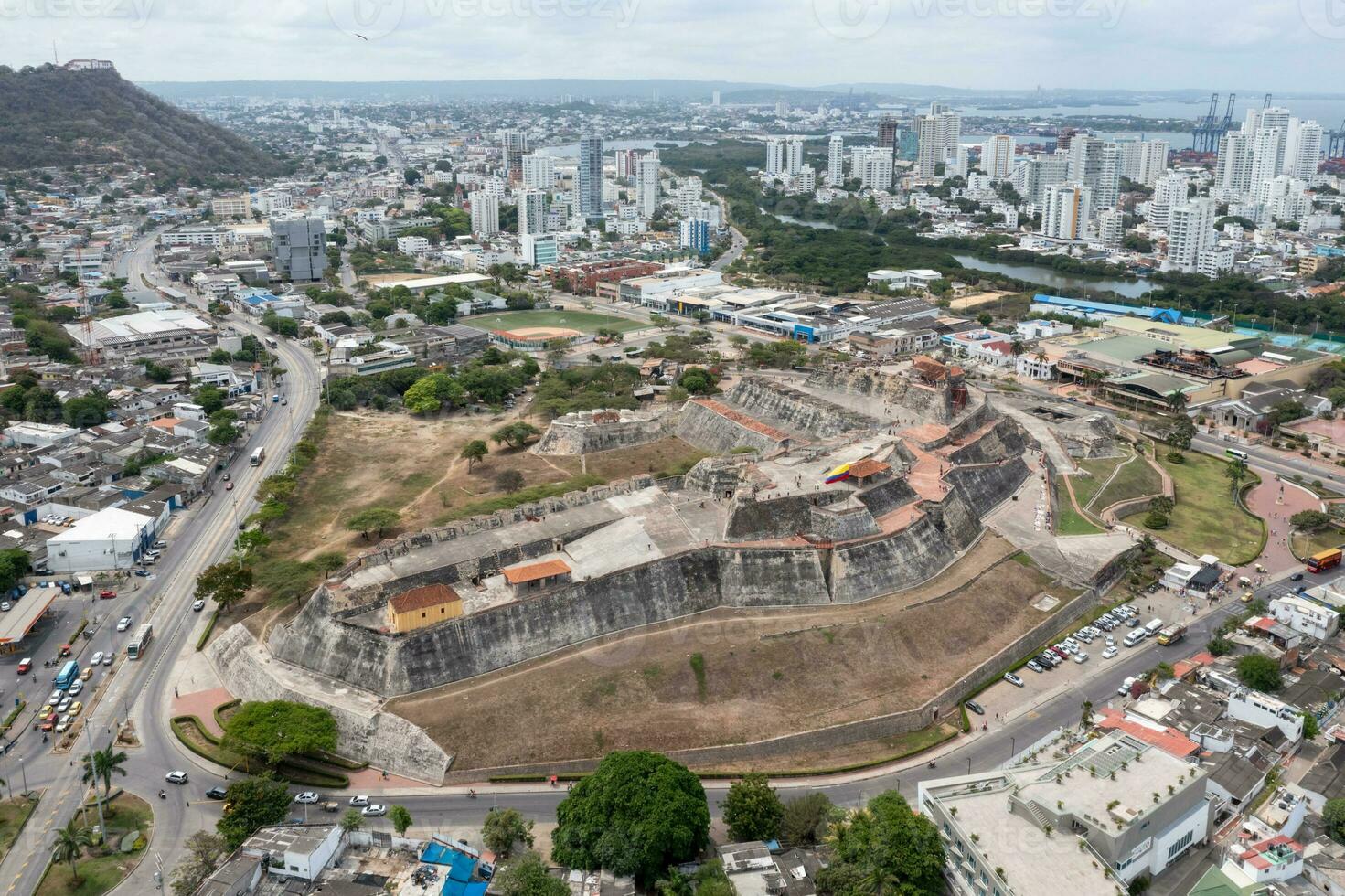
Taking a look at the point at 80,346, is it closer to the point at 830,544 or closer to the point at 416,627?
the point at 416,627

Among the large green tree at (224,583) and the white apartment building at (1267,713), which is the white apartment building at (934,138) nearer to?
the white apartment building at (1267,713)

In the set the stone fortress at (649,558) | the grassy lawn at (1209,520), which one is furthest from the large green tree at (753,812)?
the grassy lawn at (1209,520)

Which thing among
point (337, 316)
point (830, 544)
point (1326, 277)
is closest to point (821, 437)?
point (830, 544)

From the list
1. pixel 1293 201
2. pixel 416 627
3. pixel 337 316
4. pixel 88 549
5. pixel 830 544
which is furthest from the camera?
pixel 1293 201

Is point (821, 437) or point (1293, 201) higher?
point (1293, 201)

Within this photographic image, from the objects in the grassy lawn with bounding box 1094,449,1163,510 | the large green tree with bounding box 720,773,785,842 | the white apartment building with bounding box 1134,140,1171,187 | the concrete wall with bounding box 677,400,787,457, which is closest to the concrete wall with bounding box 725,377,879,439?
the concrete wall with bounding box 677,400,787,457

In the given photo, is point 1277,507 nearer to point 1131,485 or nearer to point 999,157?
point 1131,485

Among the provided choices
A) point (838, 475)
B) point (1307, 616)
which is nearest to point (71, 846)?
point (838, 475)
